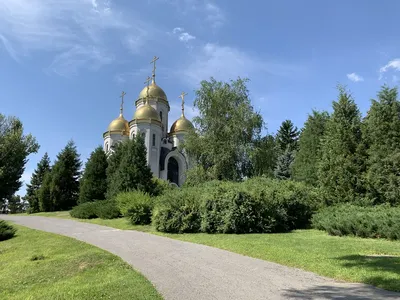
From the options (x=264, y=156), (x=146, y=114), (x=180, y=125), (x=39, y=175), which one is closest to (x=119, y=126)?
(x=146, y=114)

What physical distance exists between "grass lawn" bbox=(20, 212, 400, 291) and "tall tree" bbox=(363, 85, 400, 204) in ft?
27.9

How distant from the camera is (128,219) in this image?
1738 centimetres

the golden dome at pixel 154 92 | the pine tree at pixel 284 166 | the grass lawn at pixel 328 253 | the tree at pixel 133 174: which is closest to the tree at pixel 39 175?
the golden dome at pixel 154 92

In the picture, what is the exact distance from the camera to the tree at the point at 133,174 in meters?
24.1

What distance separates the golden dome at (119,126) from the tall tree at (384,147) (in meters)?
38.2

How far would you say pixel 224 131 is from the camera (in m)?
25.0

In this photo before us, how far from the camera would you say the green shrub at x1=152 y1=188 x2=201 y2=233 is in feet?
45.4

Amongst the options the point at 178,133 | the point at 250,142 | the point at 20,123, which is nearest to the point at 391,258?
the point at 250,142

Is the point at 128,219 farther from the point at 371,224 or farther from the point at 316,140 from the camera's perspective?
the point at 316,140

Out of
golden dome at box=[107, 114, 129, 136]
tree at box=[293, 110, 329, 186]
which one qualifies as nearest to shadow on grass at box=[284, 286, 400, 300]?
tree at box=[293, 110, 329, 186]

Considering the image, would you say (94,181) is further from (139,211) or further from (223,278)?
(223,278)

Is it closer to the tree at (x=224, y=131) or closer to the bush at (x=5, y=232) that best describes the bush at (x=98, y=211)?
the bush at (x=5, y=232)

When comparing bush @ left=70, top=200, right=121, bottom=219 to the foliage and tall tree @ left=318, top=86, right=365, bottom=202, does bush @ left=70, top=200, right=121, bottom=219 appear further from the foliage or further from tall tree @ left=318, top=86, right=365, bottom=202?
tall tree @ left=318, top=86, right=365, bottom=202

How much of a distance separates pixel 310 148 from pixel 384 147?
11570 mm
